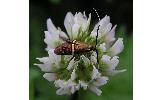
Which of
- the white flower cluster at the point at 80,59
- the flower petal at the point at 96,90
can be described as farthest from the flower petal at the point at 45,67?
the flower petal at the point at 96,90

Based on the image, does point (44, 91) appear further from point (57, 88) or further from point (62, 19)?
point (62, 19)

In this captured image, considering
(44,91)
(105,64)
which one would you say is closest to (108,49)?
(105,64)

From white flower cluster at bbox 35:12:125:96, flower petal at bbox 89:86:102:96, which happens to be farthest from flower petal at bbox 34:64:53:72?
flower petal at bbox 89:86:102:96

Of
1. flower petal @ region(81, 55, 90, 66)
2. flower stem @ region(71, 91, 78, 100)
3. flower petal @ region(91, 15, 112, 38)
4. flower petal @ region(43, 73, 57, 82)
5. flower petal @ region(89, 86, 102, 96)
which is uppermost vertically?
flower petal @ region(91, 15, 112, 38)

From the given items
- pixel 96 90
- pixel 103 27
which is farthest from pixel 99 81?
pixel 103 27

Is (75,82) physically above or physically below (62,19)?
below

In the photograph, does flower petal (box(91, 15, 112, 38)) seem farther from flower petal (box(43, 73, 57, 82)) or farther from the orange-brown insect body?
flower petal (box(43, 73, 57, 82))
